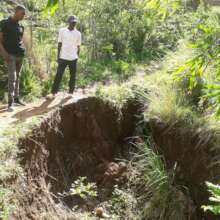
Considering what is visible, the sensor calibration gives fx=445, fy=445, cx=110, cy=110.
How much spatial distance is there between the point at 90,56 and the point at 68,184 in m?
4.97

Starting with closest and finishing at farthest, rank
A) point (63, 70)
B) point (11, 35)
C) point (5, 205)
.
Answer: point (5, 205) < point (11, 35) < point (63, 70)

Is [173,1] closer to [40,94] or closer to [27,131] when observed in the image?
[27,131]

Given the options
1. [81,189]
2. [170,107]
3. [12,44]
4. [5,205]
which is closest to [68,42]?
[12,44]

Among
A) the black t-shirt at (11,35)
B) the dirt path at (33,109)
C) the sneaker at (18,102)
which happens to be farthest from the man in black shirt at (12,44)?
the sneaker at (18,102)

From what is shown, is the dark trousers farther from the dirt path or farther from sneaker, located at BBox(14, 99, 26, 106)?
sneaker, located at BBox(14, 99, 26, 106)

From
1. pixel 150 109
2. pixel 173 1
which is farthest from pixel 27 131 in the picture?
pixel 173 1

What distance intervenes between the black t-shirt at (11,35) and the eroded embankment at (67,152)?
48.3 inches

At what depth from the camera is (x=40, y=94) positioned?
8836 mm

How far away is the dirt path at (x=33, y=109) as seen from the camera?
666cm

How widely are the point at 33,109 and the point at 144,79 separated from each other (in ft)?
8.94

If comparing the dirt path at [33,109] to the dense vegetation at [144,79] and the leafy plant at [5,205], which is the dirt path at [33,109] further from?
the leafy plant at [5,205]

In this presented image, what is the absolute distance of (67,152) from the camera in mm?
7328

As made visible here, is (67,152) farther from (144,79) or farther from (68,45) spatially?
(144,79)

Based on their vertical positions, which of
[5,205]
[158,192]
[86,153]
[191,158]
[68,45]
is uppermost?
[68,45]
